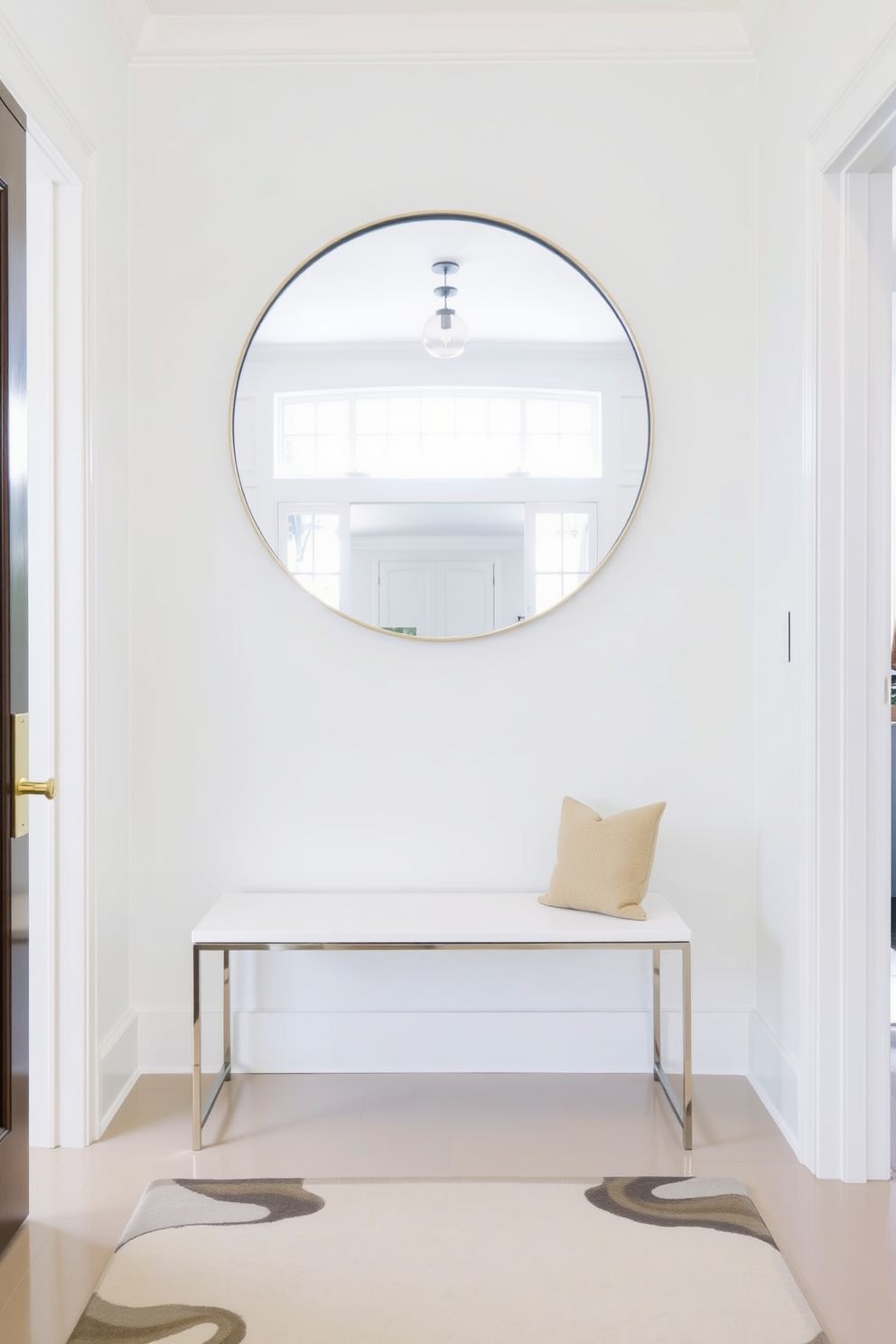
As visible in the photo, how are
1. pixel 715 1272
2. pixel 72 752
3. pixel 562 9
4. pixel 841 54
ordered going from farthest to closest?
pixel 562 9, pixel 72 752, pixel 841 54, pixel 715 1272

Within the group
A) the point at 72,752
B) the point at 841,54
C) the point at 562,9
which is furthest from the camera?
the point at 562,9

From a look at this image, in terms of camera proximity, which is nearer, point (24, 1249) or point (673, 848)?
point (24, 1249)

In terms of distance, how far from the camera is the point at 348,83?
2500 millimetres

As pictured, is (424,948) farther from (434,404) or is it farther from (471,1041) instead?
(434,404)

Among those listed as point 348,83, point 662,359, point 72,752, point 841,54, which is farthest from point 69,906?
point 841,54

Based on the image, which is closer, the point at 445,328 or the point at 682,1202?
the point at 682,1202

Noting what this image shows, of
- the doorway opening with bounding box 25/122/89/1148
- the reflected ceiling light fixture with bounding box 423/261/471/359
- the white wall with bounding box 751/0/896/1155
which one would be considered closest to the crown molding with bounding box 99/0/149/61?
the doorway opening with bounding box 25/122/89/1148

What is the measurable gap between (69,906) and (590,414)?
67.7 inches

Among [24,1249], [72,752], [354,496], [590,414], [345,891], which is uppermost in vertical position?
[590,414]

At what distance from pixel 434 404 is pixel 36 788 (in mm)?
Answer: 1347

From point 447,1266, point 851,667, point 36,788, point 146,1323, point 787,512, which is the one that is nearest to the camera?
point 146,1323

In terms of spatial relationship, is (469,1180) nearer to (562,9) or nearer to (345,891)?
(345,891)

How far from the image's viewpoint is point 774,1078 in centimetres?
232

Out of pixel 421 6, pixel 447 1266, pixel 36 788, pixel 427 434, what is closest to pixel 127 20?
pixel 421 6
